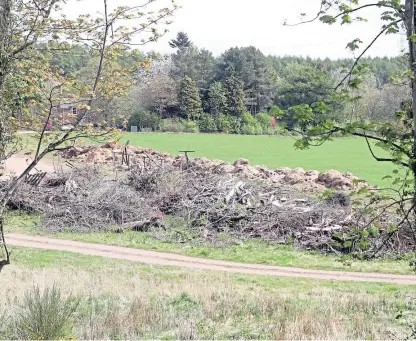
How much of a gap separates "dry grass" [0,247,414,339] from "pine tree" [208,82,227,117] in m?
65.8

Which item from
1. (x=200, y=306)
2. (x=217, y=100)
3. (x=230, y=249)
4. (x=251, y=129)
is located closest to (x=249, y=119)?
(x=251, y=129)

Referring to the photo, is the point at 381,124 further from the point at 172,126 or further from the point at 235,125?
the point at 235,125

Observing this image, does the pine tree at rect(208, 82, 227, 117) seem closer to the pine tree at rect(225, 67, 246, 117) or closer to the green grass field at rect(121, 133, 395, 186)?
the pine tree at rect(225, 67, 246, 117)

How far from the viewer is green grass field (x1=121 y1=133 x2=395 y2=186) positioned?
4191 centimetres

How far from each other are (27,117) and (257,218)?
14437mm

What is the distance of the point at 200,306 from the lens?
9.04 metres

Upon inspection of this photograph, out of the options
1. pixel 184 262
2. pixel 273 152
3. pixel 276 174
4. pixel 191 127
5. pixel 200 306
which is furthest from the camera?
pixel 191 127

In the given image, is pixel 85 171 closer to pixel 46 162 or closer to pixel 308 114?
pixel 46 162

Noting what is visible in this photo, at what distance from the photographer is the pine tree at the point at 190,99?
3105 inches

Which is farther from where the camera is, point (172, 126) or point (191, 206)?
point (172, 126)

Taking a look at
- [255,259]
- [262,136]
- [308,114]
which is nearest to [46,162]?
[255,259]

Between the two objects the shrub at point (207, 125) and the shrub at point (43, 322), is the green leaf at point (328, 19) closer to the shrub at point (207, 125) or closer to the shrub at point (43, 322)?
the shrub at point (43, 322)

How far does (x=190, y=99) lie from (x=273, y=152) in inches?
1095

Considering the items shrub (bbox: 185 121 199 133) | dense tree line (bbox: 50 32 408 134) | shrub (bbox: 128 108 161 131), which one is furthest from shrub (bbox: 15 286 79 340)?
shrub (bbox: 128 108 161 131)
